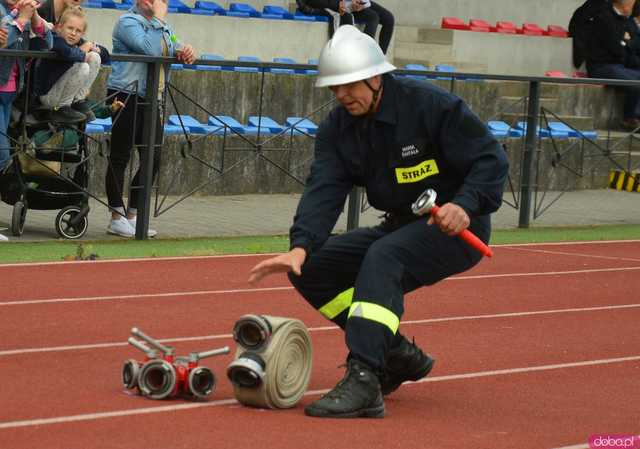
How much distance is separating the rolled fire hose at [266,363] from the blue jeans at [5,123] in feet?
17.7

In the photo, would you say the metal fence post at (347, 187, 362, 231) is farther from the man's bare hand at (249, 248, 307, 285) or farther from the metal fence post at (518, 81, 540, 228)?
the man's bare hand at (249, 248, 307, 285)

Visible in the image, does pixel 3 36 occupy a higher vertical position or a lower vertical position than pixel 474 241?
higher

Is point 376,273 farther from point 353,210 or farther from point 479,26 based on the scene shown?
point 479,26

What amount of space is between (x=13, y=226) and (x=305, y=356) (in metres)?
5.77

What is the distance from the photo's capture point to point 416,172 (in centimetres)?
650

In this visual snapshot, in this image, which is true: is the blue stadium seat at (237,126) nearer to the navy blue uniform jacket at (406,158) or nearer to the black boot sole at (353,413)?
the navy blue uniform jacket at (406,158)

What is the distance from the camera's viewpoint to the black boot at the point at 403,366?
21.9 ft

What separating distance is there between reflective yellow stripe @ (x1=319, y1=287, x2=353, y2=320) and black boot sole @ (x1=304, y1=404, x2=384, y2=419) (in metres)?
0.56

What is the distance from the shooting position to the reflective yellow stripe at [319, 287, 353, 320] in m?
6.68

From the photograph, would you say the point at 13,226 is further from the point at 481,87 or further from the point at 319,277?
the point at 481,87

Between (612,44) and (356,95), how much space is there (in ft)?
51.8

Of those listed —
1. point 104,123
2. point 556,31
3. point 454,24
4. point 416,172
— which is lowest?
point 104,123

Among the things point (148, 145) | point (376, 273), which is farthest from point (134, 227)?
point (376, 273)

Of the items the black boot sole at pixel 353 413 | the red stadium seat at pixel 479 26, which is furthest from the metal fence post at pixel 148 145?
the red stadium seat at pixel 479 26
